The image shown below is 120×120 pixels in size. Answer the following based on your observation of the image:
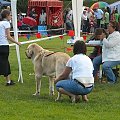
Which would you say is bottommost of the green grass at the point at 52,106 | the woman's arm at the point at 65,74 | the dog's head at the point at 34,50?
the green grass at the point at 52,106

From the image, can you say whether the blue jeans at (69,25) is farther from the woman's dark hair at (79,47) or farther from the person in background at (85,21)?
the woman's dark hair at (79,47)

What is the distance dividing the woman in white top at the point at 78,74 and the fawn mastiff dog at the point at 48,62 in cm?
59

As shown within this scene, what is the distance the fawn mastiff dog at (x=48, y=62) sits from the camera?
26.1ft

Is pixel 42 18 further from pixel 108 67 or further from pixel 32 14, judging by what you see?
pixel 108 67

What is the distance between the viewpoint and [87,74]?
7281 millimetres

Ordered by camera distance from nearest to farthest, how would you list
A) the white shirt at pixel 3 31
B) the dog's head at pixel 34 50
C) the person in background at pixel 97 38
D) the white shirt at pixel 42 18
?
the dog's head at pixel 34 50 → the white shirt at pixel 3 31 → the person in background at pixel 97 38 → the white shirt at pixel 42 18

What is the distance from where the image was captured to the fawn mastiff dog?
7.96 meters

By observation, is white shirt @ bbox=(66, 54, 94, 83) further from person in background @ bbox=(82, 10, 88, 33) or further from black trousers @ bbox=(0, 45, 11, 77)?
person in background @ bbox=(82, 10, 88, 33)

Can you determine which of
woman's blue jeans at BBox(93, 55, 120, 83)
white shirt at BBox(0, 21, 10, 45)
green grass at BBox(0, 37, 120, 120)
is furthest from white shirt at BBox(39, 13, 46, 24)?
green grass at BBox(0, 37, 120, 120)

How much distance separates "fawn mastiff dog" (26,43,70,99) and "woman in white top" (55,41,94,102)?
0.59 metres

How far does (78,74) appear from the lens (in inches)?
287

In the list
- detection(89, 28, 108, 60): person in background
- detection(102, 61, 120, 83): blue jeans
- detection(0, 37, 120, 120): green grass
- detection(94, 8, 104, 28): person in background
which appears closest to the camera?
detection(0, 37, 120, 120): green grass

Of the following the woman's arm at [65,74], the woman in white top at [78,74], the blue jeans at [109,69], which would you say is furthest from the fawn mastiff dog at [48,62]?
the blue jeans at [109,69]

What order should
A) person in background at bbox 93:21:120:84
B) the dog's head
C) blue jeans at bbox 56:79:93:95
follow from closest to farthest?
1. blue jeans at bbox 56:79:93:95
2. the dog's head
3. person in background at bbox 93:21:120:84
